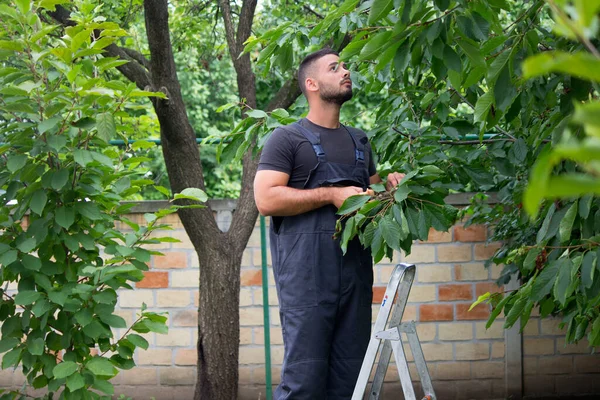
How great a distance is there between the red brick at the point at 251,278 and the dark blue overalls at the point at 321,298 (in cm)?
220

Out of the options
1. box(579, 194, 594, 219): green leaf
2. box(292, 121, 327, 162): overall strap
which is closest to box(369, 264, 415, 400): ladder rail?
box(292, 121, 327, 162): overall strap

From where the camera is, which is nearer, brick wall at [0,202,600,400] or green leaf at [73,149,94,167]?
green leaf at [73,149,94,167]

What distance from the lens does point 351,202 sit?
2617mm

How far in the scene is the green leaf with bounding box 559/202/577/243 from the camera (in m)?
2.13

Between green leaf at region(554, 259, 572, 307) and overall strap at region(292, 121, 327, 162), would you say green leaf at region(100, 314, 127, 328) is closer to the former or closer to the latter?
overall strap at region(292, 121, 327, 162)

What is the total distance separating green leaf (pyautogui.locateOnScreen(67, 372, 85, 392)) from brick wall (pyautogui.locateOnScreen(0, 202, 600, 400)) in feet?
7.88

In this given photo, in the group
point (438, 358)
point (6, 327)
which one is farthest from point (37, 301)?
point (438, 358)

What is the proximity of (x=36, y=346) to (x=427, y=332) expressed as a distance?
3.06 meters

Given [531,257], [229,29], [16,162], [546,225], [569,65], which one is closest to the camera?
[569,65]

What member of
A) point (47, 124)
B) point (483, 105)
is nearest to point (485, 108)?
point (483, 105)

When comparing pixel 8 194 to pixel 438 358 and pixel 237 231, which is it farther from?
pixel 438 358

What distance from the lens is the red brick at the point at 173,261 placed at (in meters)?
5.28

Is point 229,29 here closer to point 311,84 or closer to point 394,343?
point 311,84

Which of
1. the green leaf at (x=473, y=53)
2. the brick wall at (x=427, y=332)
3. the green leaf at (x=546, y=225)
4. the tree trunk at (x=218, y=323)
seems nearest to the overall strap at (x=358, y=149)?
the green leaf at (x=546, y=225)
